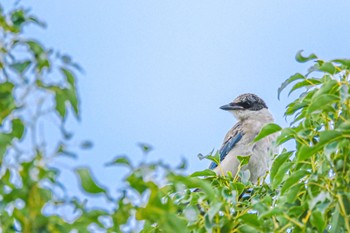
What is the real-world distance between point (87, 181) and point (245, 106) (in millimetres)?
8250

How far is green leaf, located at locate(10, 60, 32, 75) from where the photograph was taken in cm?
217

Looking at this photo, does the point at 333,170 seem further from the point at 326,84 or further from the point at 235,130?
the point at 235,130

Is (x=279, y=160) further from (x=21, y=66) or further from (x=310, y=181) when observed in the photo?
(x=21, y=66)

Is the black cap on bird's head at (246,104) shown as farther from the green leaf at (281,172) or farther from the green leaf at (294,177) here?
the green leaf at (294,177)

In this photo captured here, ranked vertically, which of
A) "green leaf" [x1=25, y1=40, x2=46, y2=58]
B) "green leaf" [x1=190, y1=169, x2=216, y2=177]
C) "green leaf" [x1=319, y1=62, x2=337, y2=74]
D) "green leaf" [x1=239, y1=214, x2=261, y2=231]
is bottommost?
"green leaf" [x1=190, y1=169, x2=216, y2=177]

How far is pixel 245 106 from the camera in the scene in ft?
33.2

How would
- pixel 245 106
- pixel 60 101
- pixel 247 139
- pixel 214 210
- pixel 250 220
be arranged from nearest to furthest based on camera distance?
1. pixel 60 101
2. pixel 214 210
3. pixel 250 220
4. pixel 247 139
5. pixel 245 106

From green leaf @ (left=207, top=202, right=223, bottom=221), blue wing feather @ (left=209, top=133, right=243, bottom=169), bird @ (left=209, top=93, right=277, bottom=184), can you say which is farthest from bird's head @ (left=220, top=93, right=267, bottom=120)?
green leaf @ (left=207, top=202, right=223, bottom=221)

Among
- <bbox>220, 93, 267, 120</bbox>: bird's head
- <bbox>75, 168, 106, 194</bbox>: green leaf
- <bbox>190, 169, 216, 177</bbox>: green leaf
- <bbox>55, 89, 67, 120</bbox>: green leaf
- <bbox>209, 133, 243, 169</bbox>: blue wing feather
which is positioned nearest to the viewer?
<bbox>75, 168, 106, 194</bbox>: green leaf

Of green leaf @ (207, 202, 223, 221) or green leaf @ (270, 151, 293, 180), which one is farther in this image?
green leaf @ (270, 151, 293, 180)

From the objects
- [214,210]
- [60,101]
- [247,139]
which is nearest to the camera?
[60,101]

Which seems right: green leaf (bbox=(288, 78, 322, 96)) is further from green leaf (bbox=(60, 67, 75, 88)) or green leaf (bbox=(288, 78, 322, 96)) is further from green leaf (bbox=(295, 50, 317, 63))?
green leaf (bbox=(60, 67, 75, 88))

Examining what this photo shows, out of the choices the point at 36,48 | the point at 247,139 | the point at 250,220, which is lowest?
the point at 247,139

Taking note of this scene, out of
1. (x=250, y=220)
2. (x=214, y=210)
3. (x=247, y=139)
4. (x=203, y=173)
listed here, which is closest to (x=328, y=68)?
(x=250, y=220)
